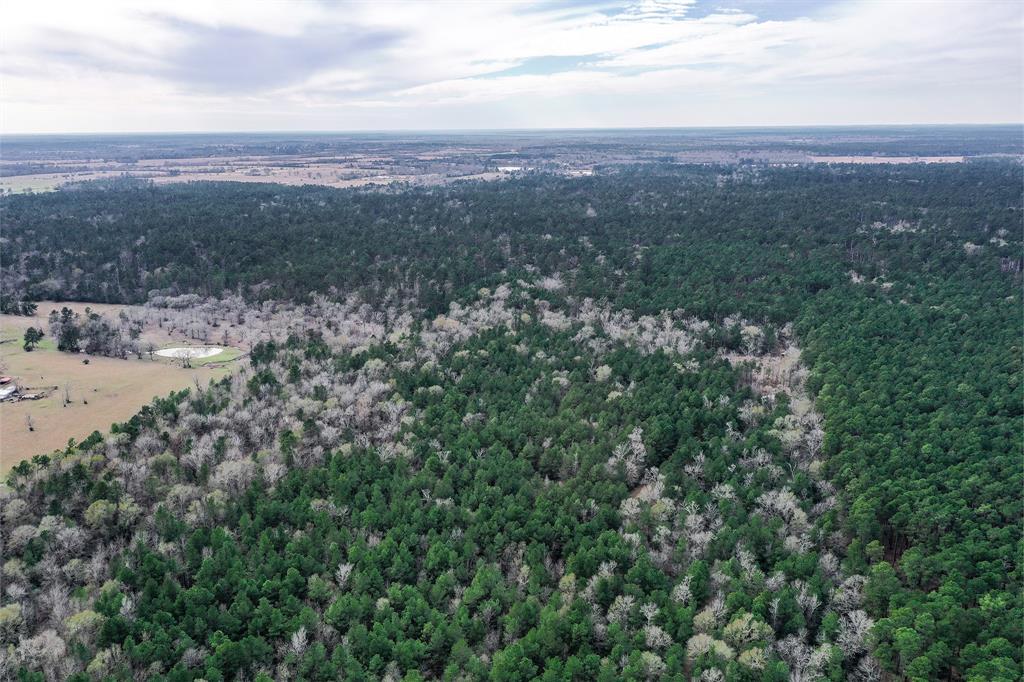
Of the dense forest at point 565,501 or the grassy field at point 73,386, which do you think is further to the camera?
the grassy field at point 73,386

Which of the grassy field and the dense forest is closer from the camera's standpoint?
the dense forest

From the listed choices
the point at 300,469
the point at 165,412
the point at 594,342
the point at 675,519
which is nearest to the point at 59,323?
the point at 165,412

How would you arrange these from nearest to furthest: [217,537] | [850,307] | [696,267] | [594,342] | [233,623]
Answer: [233,623], [217,537], [594,342], [850,307], [696,267]

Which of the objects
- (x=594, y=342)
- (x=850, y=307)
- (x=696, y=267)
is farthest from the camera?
(x=696, y=267)

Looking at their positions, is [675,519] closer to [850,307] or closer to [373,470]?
[373,470]
